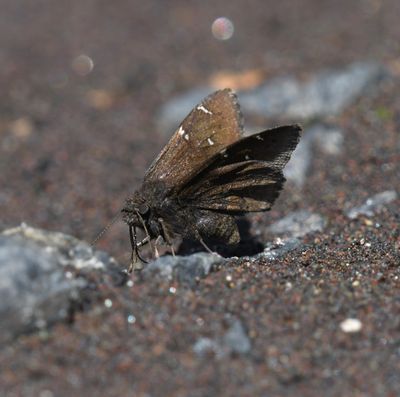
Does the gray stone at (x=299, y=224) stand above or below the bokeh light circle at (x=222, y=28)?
below

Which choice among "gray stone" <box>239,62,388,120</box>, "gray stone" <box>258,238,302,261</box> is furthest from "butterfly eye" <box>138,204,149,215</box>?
"gray stone" <box>239,62,388,120</box>

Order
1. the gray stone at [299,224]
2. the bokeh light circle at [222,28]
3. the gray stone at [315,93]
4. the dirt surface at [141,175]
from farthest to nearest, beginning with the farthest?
the bokeh light circle at [222,28]
the gray stone at [315,93]
the gray stone at [299,224]
the dirt surface at [141,175]

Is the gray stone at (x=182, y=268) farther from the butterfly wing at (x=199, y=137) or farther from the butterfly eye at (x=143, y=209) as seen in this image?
the butterfly wing at (x=199, y=137)

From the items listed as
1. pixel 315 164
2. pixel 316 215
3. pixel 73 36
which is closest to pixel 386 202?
pixel 316 215

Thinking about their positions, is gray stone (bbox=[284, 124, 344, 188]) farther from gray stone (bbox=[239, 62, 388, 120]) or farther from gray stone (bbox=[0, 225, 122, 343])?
gray stone (bbox=[0, 225, 122, 343])

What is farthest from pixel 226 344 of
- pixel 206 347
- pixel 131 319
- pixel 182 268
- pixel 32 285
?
pixel 32 285

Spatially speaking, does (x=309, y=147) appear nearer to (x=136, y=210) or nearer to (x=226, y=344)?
(x=136, y=210)

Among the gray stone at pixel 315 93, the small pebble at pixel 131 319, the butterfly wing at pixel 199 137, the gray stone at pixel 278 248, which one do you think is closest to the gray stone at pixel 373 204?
the gray stone at pixel 278 248

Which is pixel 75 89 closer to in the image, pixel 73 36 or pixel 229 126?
pixel 73 36
